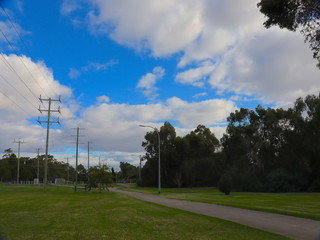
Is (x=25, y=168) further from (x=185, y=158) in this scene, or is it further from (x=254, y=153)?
(x=254, y=153)

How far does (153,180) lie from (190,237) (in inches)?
3192

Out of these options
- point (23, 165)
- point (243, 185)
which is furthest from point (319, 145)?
point (23, 165)

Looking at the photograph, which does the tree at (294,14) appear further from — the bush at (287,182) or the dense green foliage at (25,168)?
the dense green foliage at (25,168)

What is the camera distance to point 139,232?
10.5 m

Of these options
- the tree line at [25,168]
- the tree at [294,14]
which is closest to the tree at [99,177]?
the tree at [294,14]

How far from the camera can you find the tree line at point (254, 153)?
53844mm

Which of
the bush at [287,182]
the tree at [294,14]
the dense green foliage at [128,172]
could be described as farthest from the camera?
the dense green foliage at [128,172]

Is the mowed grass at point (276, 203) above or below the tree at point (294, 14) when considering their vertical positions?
below

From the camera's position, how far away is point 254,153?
212 feet

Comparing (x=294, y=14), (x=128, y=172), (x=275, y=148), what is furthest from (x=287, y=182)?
(x=128, y=172)

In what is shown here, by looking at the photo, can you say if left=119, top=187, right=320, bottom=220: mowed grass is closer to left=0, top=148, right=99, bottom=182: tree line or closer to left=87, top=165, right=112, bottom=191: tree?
left=87, top=165, right=112, bottom=191: tree

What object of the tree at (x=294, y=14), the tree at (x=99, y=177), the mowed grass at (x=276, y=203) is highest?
the tree at (x=294, y=14)

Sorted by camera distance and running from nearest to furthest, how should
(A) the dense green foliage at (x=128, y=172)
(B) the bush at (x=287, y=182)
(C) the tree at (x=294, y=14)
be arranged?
(C) the tree at (x=294, y=14)
(B) the bush at (x=287, y=182)
(A) the dense green foliage at (x=128, y=172)

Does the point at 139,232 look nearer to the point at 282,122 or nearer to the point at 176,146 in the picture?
the point at 282,122
